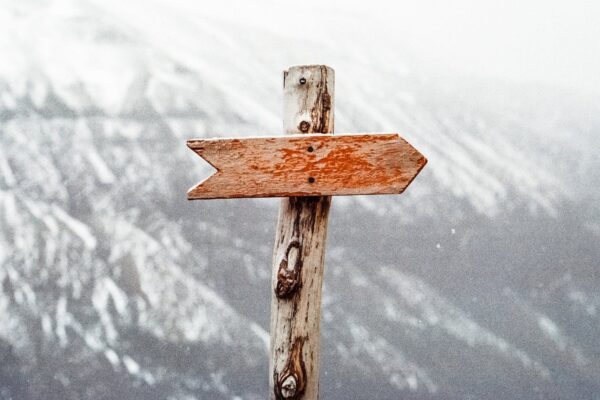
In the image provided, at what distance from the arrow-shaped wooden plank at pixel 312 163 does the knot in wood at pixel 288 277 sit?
0.16 metres

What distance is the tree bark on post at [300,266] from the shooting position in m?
1.53

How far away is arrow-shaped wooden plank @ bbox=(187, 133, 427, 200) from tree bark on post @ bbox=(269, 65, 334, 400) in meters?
0.09

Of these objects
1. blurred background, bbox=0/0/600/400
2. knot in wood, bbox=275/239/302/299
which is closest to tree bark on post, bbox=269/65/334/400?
knot in wood, bbox=275/239/302/299

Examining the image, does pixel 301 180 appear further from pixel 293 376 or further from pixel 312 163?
pixel 293 376

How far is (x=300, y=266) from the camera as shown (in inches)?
60.3

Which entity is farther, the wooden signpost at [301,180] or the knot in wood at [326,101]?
the knot in wood at [326,101]

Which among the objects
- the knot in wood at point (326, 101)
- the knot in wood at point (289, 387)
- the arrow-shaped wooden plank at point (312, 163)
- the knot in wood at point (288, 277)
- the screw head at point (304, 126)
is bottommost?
the knot in wood at point (289, 387)

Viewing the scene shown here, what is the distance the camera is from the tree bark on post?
153 centimetres

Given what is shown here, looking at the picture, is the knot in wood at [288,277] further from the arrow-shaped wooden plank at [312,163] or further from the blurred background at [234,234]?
the blurred background at [234,234]

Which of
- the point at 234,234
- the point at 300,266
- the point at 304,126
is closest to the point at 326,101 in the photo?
the point at 304,126

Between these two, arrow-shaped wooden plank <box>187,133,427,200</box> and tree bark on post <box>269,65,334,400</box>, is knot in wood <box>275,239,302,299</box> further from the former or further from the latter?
arrow-shaped wooden plank <box>187,133,427,200</box>

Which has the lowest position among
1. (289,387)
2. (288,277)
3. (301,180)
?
(289,387)

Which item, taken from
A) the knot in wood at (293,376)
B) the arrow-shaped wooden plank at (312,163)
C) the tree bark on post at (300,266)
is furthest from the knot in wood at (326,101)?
the knot in wood at (293,376)

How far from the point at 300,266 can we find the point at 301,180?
0.22 metres
